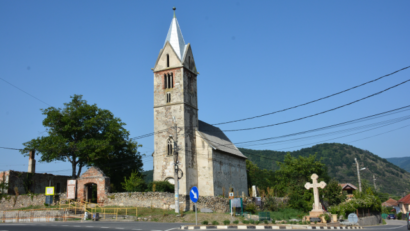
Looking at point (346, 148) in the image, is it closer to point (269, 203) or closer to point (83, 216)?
point (269, 203)

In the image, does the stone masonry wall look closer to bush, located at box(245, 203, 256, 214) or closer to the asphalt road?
the asphalt road

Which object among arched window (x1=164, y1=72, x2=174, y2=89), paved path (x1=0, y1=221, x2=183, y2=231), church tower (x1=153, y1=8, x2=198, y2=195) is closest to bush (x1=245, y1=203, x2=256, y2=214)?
church tower (x1=153, y1=8, x2=198, y2=195)

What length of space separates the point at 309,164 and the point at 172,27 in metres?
27.7

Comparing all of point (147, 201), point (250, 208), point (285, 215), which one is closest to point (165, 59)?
point (147, 201)

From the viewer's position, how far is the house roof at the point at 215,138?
4522 cm

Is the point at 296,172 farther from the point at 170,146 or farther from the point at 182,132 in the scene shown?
the point at 170,146

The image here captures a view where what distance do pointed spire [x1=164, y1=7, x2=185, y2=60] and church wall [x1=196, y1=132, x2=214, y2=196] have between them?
1091cm

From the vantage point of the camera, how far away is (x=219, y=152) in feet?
149

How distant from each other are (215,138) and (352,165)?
12477 centimetres

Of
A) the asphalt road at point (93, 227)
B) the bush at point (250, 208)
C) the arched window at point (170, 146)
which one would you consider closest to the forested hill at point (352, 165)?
the arched window at point (170, 146)

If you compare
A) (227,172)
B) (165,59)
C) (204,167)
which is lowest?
(227,172)

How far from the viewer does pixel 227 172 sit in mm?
46969

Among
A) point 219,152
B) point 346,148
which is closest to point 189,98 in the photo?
point 219,152

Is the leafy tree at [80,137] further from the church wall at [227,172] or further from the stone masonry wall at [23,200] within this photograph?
the church wall at [227,172]
